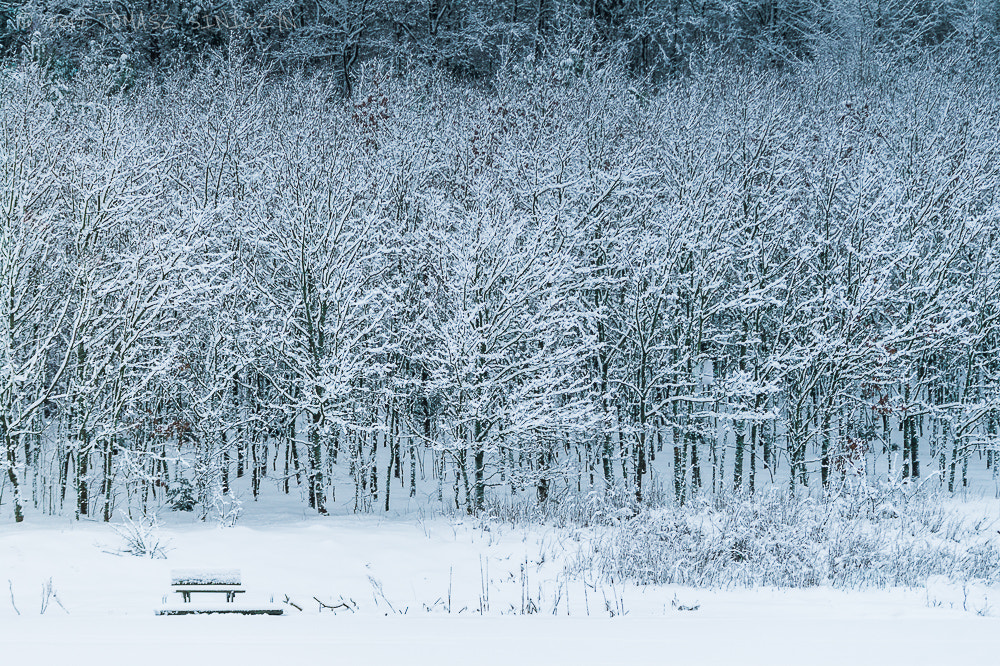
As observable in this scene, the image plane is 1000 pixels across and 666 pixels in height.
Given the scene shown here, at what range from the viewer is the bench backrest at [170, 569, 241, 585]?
865cm

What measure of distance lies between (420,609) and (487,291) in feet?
24.4

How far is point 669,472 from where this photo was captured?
862 inches

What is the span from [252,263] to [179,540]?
6189mm

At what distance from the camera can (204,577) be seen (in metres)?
8.70

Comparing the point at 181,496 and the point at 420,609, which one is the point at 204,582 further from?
the point at 181,496

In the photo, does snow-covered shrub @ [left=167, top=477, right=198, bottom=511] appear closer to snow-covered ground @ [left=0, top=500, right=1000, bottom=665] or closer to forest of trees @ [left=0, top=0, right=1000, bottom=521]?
forest of trees @ [left=0, top=0, right=1000, bottom=521]

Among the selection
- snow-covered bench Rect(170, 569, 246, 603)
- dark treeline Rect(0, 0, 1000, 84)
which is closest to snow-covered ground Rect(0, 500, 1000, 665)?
snow-covered bench Rect(170, 569, 246, 603)

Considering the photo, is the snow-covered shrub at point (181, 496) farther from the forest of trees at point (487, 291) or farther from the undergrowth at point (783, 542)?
the undergrowth at point (783, 542)

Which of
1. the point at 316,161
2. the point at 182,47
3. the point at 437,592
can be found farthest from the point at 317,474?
the point at 182,47

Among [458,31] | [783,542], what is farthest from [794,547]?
[458,31]

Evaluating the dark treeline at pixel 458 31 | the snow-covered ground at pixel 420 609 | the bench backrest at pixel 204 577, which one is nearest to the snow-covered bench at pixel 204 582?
the bench backrest at pixel 204 577

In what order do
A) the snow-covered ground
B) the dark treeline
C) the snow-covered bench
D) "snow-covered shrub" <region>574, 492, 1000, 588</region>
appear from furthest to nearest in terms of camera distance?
1. the dark treeline
2. "snow-covered shrub" <region>574, 492, 1000, 588</region>
3. the snow-covered bench
4. the snow-covered ground

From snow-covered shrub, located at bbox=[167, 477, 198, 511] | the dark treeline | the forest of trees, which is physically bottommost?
snow-covered shrub, located at bbox=[167, 477, 198, 511]

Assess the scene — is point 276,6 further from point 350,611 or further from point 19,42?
point 350,611
